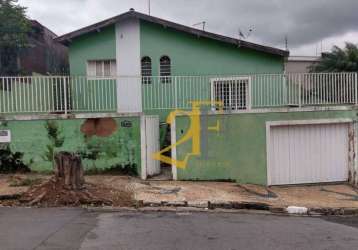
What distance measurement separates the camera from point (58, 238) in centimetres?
632

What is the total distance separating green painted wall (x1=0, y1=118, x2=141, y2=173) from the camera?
11984 mm

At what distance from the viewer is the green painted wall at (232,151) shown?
12.4 metres

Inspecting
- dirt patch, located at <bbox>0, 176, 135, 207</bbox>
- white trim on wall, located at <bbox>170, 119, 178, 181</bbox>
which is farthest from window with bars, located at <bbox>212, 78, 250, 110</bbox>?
dirt patch, located at <bbox>0, 176, 135, 207</bbox>

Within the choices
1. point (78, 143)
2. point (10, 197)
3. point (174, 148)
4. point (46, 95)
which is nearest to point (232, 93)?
point (174, 148)

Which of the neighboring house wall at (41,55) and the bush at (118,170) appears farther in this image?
the neighboring house wall at (41,55)

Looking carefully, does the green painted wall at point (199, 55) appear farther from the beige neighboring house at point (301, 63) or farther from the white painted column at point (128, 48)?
the beige neighboring house at point (301, 63)

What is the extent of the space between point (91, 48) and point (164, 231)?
1097cm

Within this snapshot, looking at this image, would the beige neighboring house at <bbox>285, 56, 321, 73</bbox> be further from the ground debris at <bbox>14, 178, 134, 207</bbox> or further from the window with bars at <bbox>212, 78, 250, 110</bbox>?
the ground debris at <bbox>14, 178, 134, 207</bbox>

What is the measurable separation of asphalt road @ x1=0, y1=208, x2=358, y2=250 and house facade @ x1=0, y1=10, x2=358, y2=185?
366cm

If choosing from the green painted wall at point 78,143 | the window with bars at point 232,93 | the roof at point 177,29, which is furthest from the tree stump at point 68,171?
the roof at point 177,29

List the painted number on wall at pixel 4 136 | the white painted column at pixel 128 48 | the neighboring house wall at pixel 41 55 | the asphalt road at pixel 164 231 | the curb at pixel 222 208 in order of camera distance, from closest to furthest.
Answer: the asphalt road at pixel 164 231
the curb at pixel 222 208
the painted number on wall at pixel 4 136
the white painted column at pixel 128 48
the neighboring house wall at pixel 41 55

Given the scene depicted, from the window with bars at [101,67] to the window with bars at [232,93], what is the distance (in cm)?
491

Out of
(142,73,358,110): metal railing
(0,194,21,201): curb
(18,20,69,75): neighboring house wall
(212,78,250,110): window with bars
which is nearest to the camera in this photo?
(0,194,21,201): curb

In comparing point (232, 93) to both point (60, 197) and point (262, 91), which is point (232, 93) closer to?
point (262, 91)
